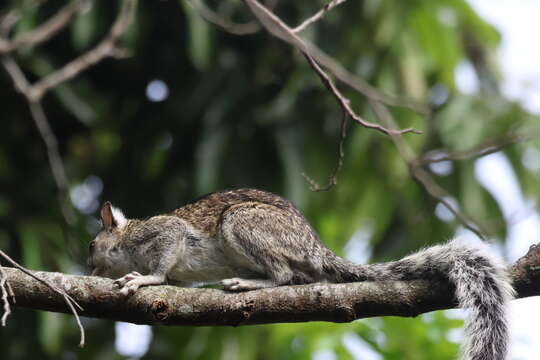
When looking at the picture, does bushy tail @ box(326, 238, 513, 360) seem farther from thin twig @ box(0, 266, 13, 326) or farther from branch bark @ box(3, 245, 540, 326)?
thin twig @ box(0, 266, 13, 326)

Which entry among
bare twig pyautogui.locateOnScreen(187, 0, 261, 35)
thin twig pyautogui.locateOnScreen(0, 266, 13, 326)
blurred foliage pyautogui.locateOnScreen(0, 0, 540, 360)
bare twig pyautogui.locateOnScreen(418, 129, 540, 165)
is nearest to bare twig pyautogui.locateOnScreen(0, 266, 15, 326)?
thin twig pyautogui.locateOnScreen(0, 266, 13, 326)

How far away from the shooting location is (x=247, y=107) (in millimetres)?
7250

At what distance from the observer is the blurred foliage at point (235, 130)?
7.00m

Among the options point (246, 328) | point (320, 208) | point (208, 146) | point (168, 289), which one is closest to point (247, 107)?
point (208, 146)

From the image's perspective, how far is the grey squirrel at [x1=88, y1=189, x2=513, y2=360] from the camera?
4051 millimetres

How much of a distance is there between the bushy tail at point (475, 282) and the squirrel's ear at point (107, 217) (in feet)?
6.68

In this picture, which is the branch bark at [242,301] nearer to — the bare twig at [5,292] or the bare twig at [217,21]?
the bare twig at [5,292]

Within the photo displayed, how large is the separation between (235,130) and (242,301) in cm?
325

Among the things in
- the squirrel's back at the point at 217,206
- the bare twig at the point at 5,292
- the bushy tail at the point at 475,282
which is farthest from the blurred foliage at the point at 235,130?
the bare twig at the point at 5,292

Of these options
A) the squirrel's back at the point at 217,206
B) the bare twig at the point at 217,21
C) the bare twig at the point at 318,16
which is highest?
the bare twig at the point at 217,21

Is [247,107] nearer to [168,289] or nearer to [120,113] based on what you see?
[120,113]

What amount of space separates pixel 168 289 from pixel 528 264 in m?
1.65

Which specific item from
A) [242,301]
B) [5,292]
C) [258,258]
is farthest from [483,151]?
[5,292]

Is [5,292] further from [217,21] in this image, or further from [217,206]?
[217,21]
